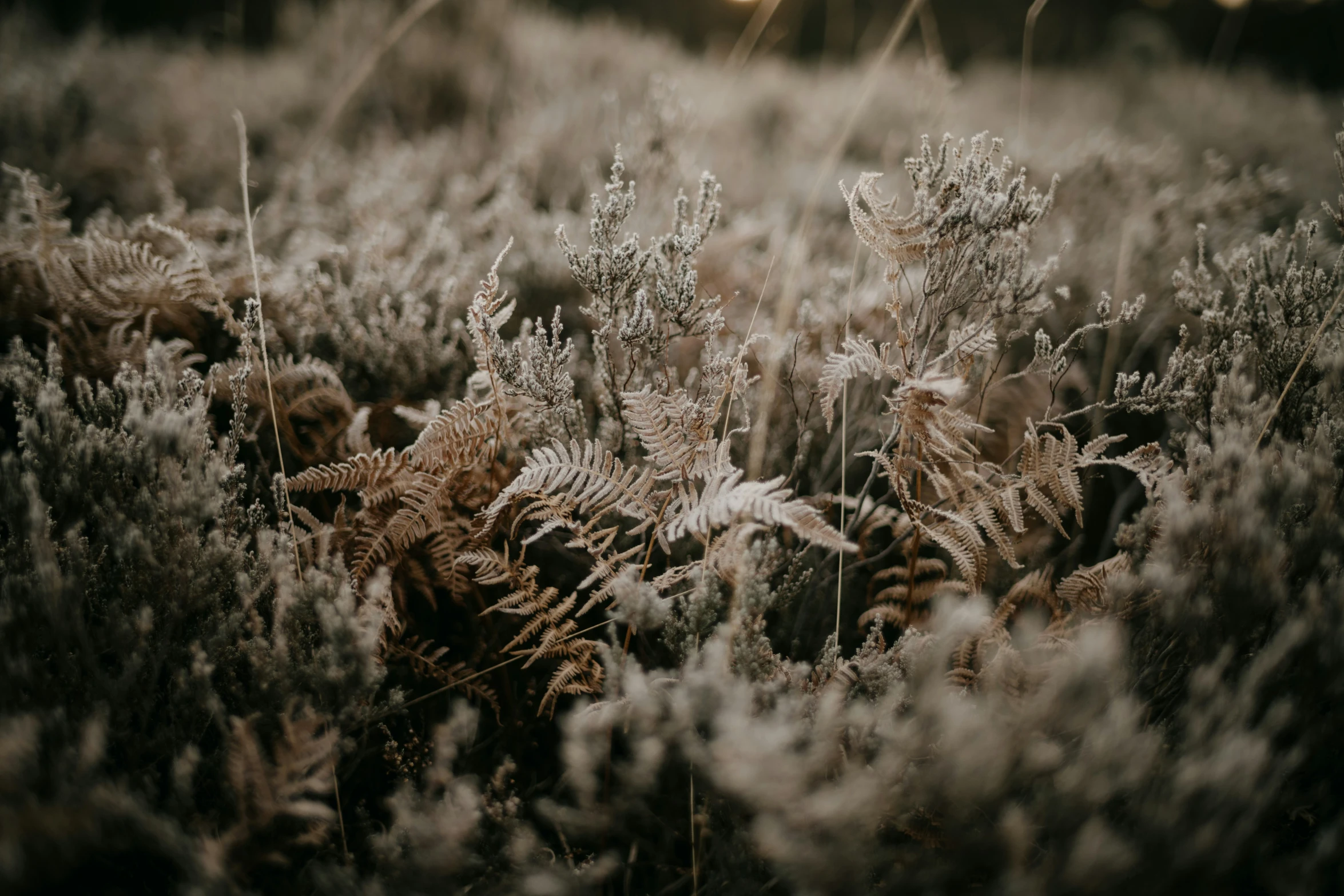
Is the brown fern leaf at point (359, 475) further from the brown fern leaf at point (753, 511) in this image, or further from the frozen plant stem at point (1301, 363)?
the frozen plant stem at point (1301, 363)

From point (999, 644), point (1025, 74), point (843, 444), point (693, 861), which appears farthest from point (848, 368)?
point (1025, 74)

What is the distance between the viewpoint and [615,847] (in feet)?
5.00

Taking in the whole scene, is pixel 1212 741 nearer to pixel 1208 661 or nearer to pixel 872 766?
pixel 1208 661

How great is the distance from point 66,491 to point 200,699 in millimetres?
538

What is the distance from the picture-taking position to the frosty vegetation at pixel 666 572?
1001 millimetres

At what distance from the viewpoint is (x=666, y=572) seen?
4.78 feet

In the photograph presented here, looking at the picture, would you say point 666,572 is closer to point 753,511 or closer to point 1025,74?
point 753,511

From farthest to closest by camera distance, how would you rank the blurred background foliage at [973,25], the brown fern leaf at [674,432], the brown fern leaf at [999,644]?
the blurred background foliage at [973,25]
the brown fern leaf at [674,432]
the brown fern leaf at [999,644]


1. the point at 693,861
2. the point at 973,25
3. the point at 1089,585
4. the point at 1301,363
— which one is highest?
the point at 973,25

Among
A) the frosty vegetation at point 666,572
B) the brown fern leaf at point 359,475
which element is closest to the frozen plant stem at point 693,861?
the frosty vegetation at point 666,572

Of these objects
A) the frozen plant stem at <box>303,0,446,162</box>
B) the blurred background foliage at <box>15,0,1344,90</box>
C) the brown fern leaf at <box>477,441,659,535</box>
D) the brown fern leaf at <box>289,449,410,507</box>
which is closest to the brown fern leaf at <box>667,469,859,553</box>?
the brown fern leaf at <box>477,441,659,535</box>

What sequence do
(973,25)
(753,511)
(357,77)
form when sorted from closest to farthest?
(753,511), (357,77), (973,25)

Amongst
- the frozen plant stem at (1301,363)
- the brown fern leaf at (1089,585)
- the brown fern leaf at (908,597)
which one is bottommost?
the brown fern leaf at (908,597)

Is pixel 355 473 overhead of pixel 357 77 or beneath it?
beneath
